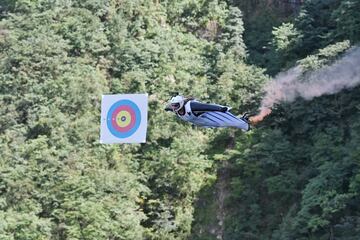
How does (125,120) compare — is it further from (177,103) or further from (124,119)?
(177,103)

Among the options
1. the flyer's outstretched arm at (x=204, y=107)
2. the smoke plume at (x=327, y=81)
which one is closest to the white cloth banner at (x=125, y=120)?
the smoke plume at (x=327, y=81)

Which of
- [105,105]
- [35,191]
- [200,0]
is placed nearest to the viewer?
[105,105]

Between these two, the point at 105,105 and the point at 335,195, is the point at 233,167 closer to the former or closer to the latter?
the point at 335,195

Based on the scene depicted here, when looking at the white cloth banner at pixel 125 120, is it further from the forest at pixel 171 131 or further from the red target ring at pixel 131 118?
the forest at pixel 171 131

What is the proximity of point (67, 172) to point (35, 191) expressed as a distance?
35.6 inches

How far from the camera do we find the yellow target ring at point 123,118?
53.1 feet

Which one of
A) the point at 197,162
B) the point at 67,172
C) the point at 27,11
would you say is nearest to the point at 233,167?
the point at 197,162

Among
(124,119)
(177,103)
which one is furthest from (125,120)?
(177,103)

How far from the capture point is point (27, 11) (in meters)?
26.0

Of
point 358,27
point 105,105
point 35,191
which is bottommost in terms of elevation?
point 35,191

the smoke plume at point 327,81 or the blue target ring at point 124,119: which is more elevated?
the smoke plume at point 327,81

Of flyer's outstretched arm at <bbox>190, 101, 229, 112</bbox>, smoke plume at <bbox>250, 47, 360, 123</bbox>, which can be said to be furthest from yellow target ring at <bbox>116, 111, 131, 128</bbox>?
flyer's outstretched arm at <bbox>190, 101, 229, 112</bbox>

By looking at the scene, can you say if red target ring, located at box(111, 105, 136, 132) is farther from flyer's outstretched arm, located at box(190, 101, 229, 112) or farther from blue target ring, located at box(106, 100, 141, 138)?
flyer's outstretched arm, located at box(190, 101, 229, 112)

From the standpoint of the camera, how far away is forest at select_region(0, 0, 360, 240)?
66.9ft
